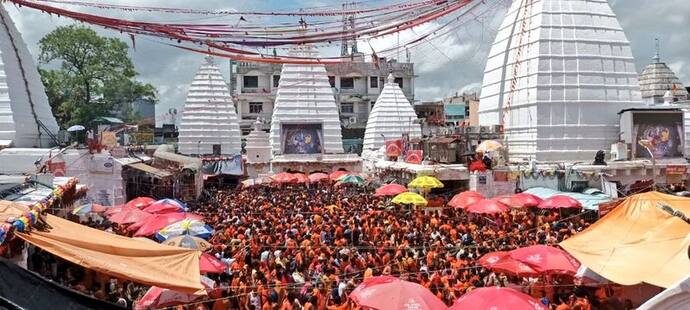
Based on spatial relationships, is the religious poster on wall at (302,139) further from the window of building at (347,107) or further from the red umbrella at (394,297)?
the red umbrella at (394,297)

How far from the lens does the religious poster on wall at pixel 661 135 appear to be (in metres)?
25.9

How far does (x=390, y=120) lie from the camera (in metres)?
48.3

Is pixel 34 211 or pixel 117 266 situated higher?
pixel 34 211

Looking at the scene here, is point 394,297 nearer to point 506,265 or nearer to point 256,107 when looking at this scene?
point 506,265

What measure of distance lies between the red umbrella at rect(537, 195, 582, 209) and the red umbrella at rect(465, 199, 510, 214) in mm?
1387

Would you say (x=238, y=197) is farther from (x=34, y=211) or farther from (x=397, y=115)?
(x=397, y=115)

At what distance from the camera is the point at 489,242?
14.5 metres

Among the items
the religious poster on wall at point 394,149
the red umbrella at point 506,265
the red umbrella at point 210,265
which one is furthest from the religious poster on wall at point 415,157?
the red umbrella at point 210,265

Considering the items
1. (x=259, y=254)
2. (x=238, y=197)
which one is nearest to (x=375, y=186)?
(x=238, y=197)

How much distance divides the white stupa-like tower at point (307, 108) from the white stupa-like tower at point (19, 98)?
18.9 m

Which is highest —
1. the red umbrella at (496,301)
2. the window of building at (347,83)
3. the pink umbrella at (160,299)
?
the window of building at (347,83)

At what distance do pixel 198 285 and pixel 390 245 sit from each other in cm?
685

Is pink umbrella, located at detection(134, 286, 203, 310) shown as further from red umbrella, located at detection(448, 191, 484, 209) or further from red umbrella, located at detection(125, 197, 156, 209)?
red umbrella, located at detection(448, 191, 484, 209)

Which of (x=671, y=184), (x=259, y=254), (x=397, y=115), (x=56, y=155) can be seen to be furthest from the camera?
(x=397, y=115)
